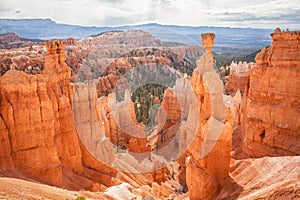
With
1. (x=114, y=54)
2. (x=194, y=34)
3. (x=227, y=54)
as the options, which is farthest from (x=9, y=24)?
(x=194, y=34)

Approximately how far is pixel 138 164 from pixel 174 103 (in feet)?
37.8

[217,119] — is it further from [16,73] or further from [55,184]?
[16,73]

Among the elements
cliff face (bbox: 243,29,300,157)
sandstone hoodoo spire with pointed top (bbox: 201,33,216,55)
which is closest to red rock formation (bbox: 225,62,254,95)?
cliff face (bbox: 243,29,300,157)

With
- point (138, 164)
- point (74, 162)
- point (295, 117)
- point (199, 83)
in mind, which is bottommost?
point (138, 164)

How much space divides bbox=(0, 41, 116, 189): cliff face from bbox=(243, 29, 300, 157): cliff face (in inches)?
457

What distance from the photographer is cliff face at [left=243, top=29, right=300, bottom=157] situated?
1781cm

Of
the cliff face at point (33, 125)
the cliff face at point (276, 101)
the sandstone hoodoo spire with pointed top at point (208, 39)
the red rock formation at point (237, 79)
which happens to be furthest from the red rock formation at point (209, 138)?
the red rock formation at point (237, 79)

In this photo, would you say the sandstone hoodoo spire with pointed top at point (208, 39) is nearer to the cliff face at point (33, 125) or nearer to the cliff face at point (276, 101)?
the cliff face at point (276, 101)

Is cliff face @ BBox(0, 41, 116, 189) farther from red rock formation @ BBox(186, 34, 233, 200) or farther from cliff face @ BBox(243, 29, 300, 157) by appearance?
cliff face @ BBox(243, 29, 300, 157)

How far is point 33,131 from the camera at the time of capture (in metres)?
13.2

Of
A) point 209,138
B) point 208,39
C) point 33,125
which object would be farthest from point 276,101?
point 33,125

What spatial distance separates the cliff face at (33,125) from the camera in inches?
494

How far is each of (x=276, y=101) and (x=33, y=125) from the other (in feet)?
48.1

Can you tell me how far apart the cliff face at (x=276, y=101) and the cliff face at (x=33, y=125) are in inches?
457
